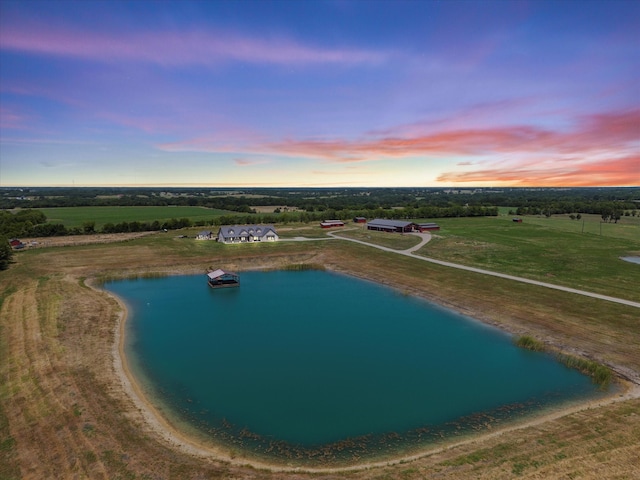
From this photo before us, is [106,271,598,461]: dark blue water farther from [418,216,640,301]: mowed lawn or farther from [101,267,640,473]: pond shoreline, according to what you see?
[418,216,640,301]: mowed lawn

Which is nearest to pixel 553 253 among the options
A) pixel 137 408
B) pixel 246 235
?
pixel 246 235

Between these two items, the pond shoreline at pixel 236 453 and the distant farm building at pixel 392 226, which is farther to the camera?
the distant farm building at pixel 392 226

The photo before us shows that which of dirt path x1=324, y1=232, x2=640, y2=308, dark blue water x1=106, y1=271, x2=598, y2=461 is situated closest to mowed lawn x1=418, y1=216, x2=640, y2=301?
dirt path x1=324, y1=232, x2=640, y2=308

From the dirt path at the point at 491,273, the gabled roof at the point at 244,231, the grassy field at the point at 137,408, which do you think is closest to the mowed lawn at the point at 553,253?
the dirt path at the point at 491,273

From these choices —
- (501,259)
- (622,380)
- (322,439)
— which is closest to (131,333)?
(322,439)

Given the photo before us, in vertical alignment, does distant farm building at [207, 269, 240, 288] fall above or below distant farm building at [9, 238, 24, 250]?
below

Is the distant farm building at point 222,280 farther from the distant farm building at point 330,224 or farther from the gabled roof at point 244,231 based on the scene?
the distant farm building at point 330,224
